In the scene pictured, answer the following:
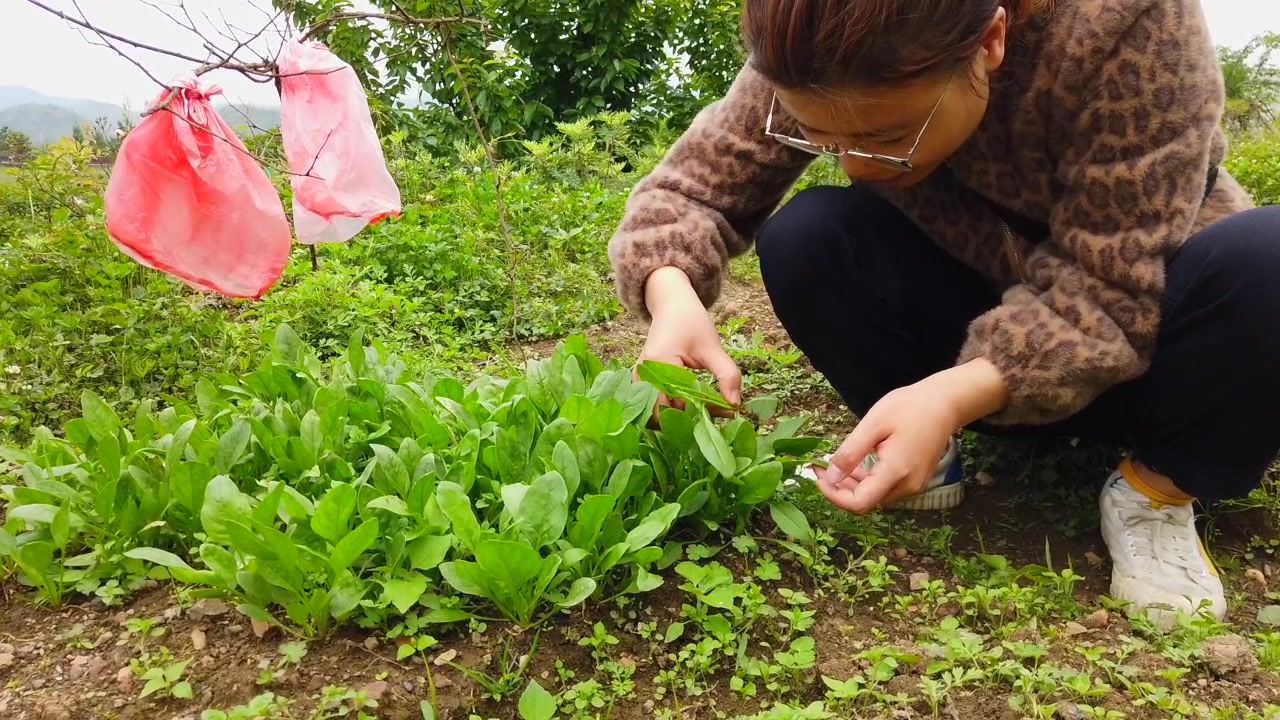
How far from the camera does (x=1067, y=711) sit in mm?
1227

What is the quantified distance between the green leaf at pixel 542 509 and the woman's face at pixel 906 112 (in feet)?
2.18

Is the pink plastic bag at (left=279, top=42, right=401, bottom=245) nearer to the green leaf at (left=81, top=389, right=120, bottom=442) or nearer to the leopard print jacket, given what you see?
the green leaf at (left=81, top=389, right=120, bottom=442)

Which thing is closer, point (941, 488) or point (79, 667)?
point (79, 667)

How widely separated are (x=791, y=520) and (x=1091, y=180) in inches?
28.3

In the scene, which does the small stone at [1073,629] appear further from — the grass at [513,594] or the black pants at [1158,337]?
the black pants at [1158,337]

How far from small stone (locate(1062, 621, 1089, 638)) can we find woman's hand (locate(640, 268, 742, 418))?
65cm

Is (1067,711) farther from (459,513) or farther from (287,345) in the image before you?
(287,345)

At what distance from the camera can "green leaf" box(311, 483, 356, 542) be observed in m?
1.37

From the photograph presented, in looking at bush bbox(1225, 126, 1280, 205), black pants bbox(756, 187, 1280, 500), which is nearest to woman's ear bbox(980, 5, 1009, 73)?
black pants bbox(756, 187, 1280, 500)

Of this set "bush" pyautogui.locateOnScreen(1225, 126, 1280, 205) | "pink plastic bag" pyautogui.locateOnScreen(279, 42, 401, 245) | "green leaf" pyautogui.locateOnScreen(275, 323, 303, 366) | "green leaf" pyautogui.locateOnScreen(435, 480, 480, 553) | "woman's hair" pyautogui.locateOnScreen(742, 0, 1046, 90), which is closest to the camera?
"woman's hair" pyautogui.locateOnScreen(742, 0, 1046, 90)

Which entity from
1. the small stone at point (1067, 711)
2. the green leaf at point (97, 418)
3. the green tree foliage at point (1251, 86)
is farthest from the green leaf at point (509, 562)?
the green tree foliage at point (1251, 86)

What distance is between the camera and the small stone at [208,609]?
1441mm

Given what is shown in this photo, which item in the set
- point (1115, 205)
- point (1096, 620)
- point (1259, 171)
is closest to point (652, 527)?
point (1096, 620)

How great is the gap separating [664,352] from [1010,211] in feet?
2.20
